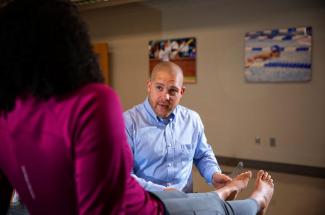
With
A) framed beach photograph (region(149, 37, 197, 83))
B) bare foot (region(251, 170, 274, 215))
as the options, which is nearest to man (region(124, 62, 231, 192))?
bare foot (region(251, 170, 274, 215))

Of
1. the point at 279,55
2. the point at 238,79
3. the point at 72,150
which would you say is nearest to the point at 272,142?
the point at 238,79

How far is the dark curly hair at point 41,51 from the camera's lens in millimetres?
794

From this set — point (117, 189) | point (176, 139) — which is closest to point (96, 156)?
point (117, 189)

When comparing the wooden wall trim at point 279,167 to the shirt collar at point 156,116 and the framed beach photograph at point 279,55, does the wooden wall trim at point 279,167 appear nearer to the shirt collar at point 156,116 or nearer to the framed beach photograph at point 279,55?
the framed beach photograph at point 279,55

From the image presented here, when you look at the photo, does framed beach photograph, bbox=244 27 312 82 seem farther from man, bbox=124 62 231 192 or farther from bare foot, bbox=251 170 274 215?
man, bbox=124 62 231 192

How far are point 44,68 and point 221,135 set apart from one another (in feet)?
15.0

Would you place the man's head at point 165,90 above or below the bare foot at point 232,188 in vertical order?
above

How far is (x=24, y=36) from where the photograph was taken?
2.61 feet

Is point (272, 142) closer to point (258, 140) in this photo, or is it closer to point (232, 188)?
point (258, 140)

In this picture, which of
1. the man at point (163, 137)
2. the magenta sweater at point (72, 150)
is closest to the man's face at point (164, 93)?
the man at point (163, 137)

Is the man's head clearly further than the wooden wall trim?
No

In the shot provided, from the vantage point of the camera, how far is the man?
6.32 ft

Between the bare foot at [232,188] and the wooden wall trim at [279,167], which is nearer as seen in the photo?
the bare foot at [232,188]

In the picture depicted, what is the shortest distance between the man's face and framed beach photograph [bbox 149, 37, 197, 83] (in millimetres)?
3411
